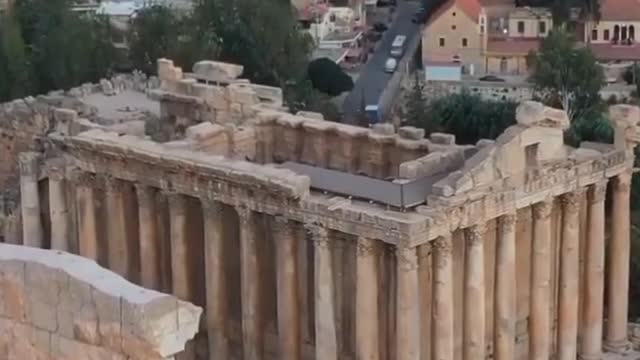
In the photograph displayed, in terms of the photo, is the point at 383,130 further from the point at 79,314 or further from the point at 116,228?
the point at 79,314

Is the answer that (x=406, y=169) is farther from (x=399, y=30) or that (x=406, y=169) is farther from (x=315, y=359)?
(x=399, y=30)

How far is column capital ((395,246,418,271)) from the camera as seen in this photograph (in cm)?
2952

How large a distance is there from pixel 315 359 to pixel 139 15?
170 feet

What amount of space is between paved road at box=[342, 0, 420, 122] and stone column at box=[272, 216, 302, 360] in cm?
4314

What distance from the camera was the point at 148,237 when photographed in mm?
35562

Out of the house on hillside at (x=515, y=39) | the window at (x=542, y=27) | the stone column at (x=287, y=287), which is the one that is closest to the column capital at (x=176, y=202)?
the stone column at (x=287, y=287)

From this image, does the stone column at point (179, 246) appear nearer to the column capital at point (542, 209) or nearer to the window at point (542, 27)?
the column capital at point (542, 209)

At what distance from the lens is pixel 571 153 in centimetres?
3434

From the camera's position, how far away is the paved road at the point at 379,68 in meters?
83.3

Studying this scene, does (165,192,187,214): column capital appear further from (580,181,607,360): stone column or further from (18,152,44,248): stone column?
(580,181,607,360): stone column

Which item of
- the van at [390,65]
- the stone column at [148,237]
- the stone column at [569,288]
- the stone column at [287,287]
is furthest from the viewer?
the van at [390,65]

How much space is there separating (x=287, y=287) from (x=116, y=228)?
6.14m

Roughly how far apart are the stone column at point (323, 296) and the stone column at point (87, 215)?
7.76m

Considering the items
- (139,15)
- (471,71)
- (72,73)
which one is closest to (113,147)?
(72,73)
